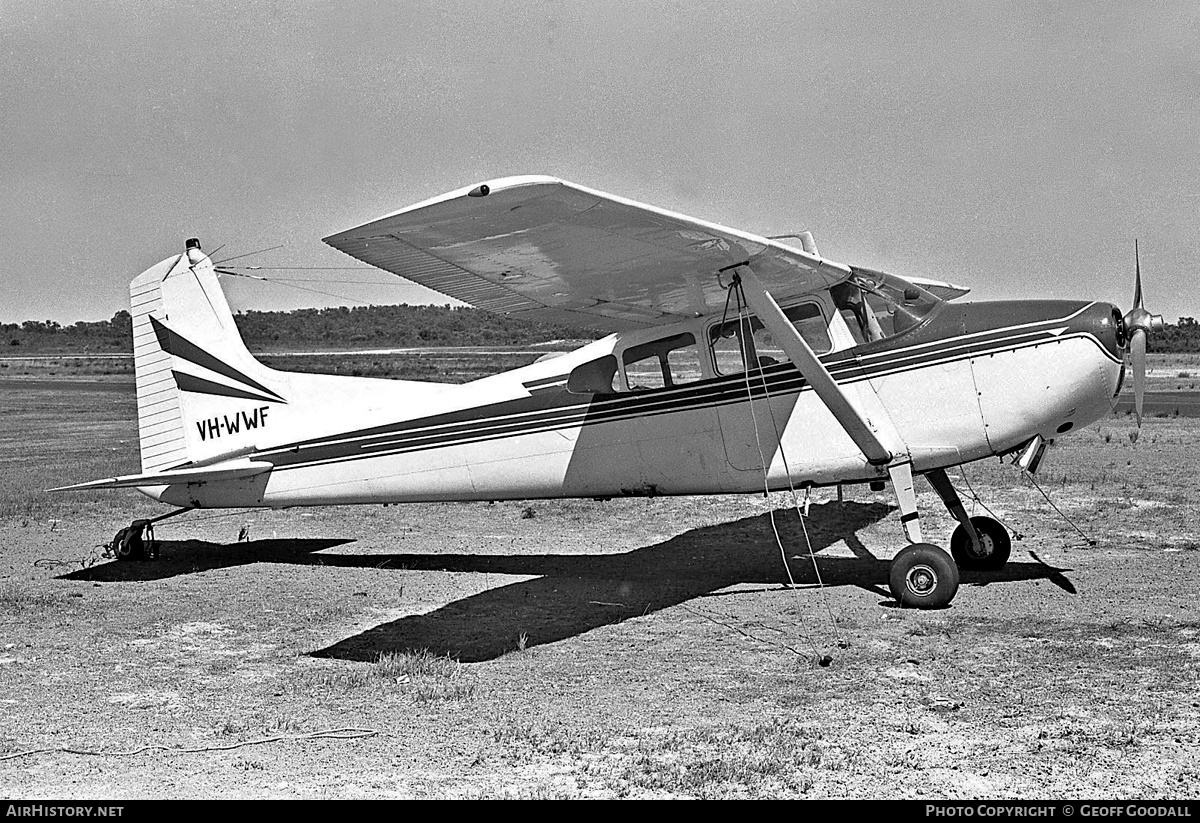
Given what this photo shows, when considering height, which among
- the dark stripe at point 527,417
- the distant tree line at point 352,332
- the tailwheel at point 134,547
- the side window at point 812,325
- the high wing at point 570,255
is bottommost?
the tailwheel at point 134,547

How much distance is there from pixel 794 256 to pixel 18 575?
7.87m

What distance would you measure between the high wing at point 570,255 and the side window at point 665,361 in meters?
0.24

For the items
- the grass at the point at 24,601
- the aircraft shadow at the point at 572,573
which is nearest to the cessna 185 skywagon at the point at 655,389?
the aircraft shadow at the point at 572,573

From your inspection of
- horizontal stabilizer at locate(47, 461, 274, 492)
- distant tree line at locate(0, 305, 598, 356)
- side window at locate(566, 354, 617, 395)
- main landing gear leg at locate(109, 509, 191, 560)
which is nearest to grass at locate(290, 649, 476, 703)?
side window at locate(566, 354, 617, 395)

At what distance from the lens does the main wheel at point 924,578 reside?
857 centimetres

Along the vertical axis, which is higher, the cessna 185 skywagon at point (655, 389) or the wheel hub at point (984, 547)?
the cessna 185 skywagon at point (655, 389)

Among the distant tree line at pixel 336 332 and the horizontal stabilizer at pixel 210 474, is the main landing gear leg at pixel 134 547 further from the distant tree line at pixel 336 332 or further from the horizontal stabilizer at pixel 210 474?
the distant tree line at pixel 336 332

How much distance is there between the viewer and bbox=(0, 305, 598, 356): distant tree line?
103062 millimetres

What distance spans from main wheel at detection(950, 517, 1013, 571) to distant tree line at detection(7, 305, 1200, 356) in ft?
231

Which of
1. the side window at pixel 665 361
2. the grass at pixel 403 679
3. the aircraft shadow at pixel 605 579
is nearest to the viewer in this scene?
the grass at pixel 403 679

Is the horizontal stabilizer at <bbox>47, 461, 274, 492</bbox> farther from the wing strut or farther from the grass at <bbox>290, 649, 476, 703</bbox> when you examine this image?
the wing strut

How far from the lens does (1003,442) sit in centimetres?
884

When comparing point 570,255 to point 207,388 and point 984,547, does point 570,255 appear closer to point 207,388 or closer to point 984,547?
point 984,547
